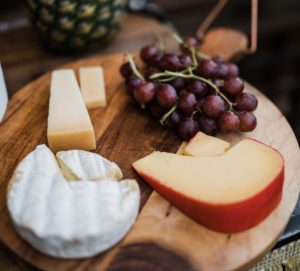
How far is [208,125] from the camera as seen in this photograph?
821 millimetres

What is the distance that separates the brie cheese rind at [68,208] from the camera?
2.02ft

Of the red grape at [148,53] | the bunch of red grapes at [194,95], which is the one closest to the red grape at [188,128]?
the bunch of red grapes at [194,95]

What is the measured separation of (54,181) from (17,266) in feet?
0.46

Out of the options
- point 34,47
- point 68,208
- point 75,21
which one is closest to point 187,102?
point 68,208

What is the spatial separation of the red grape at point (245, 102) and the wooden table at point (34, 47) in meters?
0.36

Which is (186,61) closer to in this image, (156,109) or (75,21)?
(156,109)

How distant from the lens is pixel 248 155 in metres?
0.74

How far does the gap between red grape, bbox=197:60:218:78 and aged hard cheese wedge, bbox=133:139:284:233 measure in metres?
0.17

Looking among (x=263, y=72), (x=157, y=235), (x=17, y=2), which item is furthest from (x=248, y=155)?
(x=263, y=72)

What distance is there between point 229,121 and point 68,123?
0.28m

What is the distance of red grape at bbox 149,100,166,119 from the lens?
86 centimetres

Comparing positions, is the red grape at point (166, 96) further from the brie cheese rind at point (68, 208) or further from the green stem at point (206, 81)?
the brie cheese rind at point (68, 208)

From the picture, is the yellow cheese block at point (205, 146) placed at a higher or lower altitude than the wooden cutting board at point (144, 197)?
higher

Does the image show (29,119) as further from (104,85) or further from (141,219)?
(141,219)
